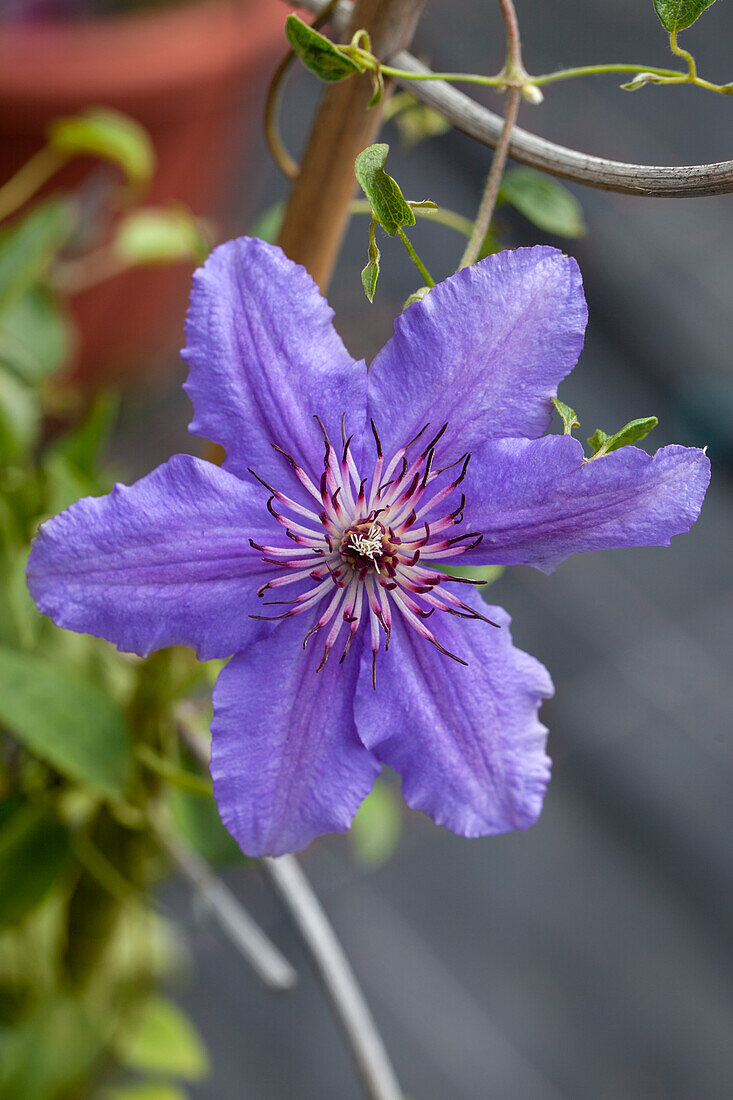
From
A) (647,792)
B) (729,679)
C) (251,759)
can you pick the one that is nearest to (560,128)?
(729,679)

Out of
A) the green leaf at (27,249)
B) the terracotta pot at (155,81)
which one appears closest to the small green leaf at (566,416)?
the green leaf at (27,249)

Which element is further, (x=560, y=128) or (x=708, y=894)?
(x=560, y=128)

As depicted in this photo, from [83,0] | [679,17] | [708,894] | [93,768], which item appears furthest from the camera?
[708,894]

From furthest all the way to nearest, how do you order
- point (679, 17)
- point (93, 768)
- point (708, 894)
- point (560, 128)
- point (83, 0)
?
point (560, 128) → point (708, 894) → point (83, 0) → point (93, 768) → point (679, 17)

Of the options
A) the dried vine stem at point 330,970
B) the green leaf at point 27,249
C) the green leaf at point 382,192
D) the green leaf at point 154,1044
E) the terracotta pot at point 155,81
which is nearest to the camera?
the green leaf at point 382,192

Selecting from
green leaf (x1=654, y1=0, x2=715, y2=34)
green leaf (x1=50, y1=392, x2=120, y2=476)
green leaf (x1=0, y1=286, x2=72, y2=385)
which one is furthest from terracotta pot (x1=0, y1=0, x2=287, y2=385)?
green leaf (x1=654, y1=0, x2=715, y2=34)

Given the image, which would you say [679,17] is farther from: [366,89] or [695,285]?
[695,285]

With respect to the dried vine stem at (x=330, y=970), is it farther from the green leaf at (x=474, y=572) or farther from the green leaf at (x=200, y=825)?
the green leaf at (x=474, y=572)

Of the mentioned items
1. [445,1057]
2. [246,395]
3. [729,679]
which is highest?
[246,395]
